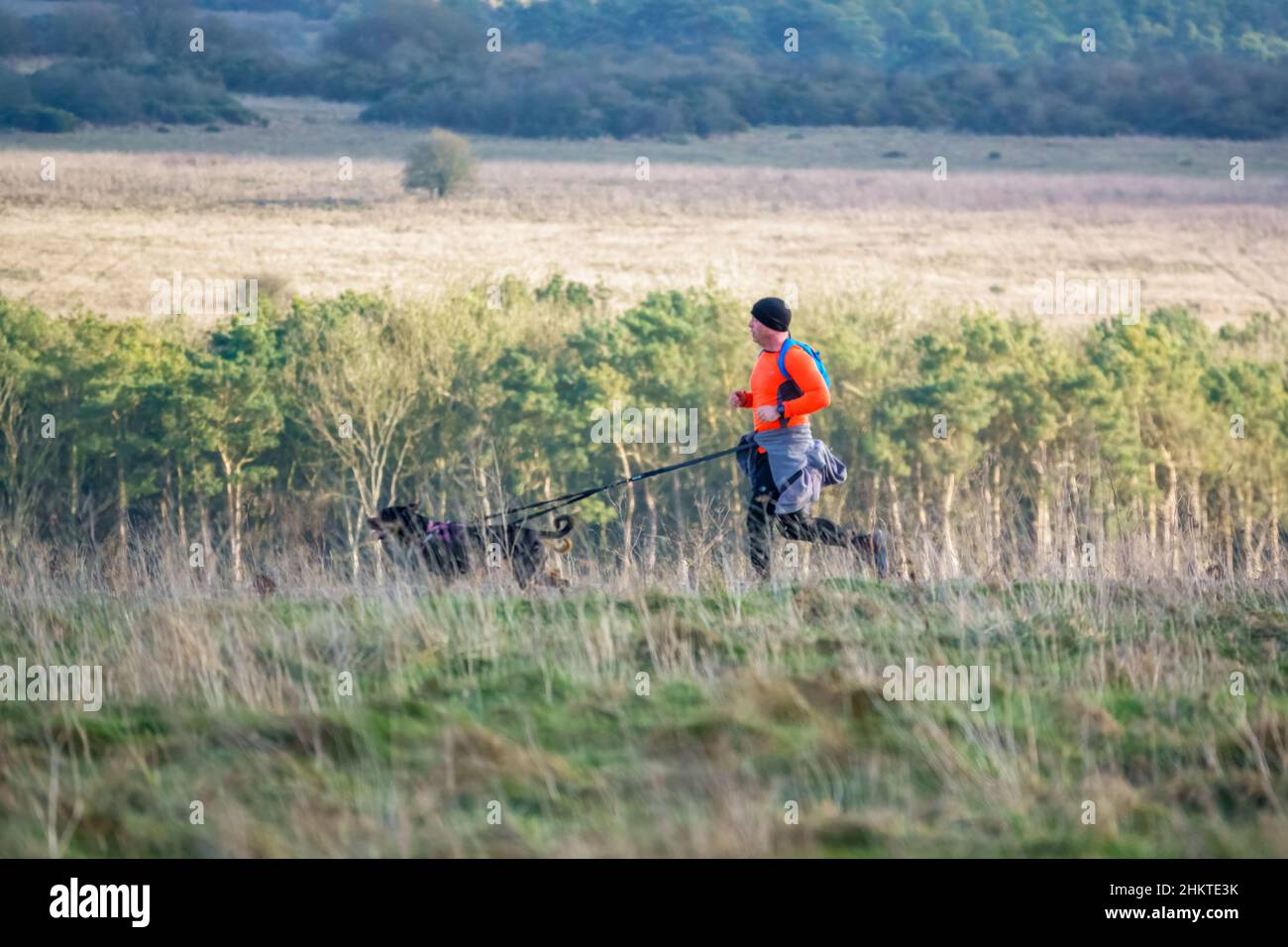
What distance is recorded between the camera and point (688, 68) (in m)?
141

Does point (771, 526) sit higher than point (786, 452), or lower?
lower

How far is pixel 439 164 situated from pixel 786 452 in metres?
97.9

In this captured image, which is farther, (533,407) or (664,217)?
(664,217)

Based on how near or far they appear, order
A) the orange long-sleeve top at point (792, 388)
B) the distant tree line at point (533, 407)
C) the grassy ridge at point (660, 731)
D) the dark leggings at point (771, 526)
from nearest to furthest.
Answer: the grassy ridge at point (660, 731) → the orange long-sleeve top at point (792, 388) → the dark leggings at point (771, 526) → the distant tree line at point (533, 407)

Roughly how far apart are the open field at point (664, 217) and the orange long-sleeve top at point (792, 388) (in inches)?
1917

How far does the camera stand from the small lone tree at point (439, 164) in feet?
334

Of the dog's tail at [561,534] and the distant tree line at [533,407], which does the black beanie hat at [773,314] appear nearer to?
the dog's tail at [561,534]

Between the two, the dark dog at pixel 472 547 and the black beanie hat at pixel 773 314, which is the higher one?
the black beanie hat at pixel 773 314

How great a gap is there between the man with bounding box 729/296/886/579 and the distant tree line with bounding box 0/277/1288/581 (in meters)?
30.7

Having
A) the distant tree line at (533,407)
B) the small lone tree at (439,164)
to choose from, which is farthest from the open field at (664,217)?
the distant tree line at (533,407)

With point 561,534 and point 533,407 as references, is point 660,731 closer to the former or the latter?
point 561,534

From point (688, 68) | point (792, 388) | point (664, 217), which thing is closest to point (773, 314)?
point (792, 388)

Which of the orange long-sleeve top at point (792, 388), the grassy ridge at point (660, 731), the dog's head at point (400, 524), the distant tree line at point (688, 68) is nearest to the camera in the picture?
the grassy ridge at point (660, 731)

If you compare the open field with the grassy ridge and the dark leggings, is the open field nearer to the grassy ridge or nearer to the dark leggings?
the dark leggings
